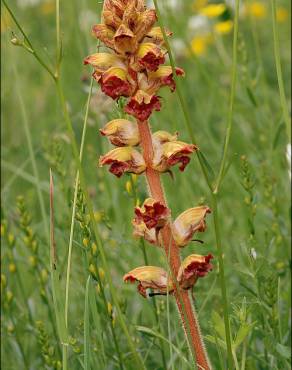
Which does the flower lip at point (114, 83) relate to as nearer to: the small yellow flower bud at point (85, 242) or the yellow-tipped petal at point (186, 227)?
the yellow-tipped petal at point (186, 227)

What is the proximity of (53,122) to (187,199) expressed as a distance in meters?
2.92

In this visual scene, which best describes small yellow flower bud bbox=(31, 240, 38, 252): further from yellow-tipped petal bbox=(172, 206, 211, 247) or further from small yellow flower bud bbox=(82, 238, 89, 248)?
yellow-tipped petal bbox=(172, 206, 211, 247)

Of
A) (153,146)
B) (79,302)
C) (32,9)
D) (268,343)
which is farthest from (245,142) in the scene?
(32,9)

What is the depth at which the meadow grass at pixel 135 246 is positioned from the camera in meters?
2.18

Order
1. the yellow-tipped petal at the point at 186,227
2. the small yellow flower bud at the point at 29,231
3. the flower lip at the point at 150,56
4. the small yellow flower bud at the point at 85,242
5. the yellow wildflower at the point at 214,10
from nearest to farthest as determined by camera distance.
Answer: the flower lip at the point at 150,56, the yellow-tipped petal at the point at 186,227, the small yellow flower bud at the point at 85,242, the small yellow flower bud at the point at 29,231, the yellow wildflower at the point at 214,10

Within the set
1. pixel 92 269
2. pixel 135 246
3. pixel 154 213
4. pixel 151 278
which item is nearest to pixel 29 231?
pixel 92 269

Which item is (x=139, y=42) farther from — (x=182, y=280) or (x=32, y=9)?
(x=32, y=9)

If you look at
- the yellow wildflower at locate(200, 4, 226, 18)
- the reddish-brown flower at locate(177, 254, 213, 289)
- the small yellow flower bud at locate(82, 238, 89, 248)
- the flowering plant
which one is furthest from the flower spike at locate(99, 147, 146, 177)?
the yellow wildflower at locate(200, 4, 226, 18)

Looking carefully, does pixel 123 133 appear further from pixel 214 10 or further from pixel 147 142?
pixel 214 10

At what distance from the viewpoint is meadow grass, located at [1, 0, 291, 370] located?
7.16ft

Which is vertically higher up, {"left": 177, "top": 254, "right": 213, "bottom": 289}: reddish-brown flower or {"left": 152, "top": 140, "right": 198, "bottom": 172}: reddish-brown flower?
{"left": 152, "top": 140, "right": 198, "bottom": 172}: reddish-brown flower

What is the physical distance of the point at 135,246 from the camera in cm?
389

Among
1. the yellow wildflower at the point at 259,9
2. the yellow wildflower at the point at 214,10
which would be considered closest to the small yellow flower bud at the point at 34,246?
the yellow wildflower at the point at 214,10

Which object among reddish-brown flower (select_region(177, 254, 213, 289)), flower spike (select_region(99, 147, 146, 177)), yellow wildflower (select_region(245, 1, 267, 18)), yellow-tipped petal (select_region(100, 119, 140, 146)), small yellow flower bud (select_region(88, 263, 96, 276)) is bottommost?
small yellow flower bud (select_region(88, 263, 96, 276))
